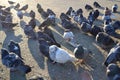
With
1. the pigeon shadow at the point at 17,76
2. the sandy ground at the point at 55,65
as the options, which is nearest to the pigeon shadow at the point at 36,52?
the sandy ground at the point at 55,65

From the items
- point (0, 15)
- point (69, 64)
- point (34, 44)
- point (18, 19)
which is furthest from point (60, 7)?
point (69, 64)

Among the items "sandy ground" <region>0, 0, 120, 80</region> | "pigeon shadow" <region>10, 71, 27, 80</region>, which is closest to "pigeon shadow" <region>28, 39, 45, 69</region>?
"sandy ground" <region>0, 0, 120, 80</region>

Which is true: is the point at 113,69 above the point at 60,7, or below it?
above

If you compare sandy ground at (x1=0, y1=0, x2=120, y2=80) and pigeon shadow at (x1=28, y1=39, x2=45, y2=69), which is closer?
sandy ground at (x1=0, y1=0, x2=120, y2=80)

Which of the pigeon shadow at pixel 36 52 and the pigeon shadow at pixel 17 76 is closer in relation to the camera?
the pigeon shadow at pixel 17 76

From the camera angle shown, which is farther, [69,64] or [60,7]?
[60,7]

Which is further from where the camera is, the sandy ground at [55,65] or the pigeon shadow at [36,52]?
the pigeon shadow at [36,52]

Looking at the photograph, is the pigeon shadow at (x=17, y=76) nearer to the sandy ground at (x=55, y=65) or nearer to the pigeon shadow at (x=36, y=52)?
the sandy ground at (x=55, y=65)

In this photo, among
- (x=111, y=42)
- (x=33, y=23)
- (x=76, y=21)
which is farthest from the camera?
(x=76, y=21)

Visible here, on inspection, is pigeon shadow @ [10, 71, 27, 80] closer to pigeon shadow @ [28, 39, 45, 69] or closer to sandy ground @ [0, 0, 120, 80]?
sandy ground @ [0, 0, 120, 80]

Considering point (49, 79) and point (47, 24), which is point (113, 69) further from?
point (47, 24)

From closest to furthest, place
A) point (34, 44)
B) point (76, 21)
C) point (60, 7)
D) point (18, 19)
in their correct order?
point (34, 44) < point (76, 21) < point (18, 19) < point (60, 7)

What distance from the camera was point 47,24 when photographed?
15.1 meters

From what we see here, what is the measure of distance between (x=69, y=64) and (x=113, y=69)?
1996mm
